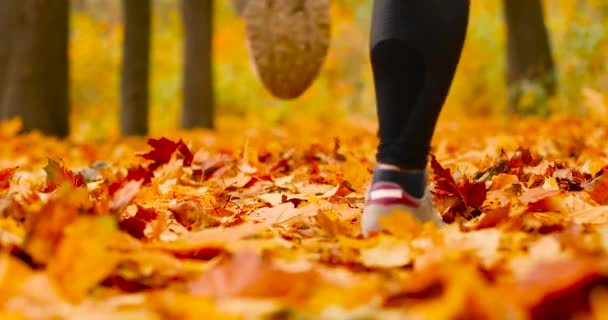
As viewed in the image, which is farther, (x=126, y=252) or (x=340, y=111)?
(x=340, y=111)

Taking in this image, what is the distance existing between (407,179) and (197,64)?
10.0 m

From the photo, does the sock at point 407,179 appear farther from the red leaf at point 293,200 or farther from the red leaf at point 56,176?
the red leaf at point 56,176

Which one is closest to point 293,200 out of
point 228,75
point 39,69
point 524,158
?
point 524,158

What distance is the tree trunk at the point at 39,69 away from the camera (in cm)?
757

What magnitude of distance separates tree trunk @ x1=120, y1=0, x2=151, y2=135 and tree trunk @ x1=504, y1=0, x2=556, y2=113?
161 inches

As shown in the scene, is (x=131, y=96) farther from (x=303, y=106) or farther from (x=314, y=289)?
(x=303, y=106)

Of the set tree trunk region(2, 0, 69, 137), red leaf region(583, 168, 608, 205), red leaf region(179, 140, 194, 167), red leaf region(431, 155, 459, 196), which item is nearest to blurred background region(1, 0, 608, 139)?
tree trunk region(2, 0, 69, 137)

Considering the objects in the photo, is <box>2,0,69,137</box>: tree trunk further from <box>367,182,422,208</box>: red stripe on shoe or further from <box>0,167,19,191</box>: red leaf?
<box>367,182,422,208</box>: red stripe on shoe

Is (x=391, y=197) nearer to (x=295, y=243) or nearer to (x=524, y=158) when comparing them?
(x=295, y=243)

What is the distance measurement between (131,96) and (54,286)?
939 centimetres

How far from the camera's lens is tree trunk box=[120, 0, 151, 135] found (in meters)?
10.2

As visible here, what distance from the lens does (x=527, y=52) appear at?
9297mm

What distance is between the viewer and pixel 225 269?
98 centimetres

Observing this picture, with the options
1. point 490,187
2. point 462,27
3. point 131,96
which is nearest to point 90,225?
point 462,27
